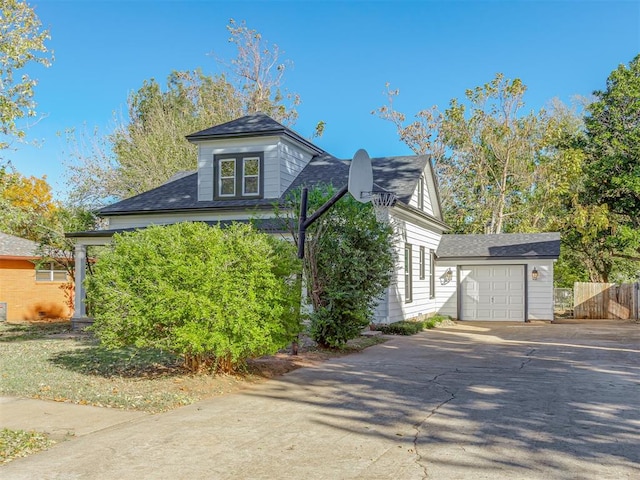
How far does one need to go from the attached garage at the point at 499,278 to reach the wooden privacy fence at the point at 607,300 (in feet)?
10.9

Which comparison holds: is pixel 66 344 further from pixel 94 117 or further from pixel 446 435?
pixel 94 117

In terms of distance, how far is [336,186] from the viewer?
17.4 meters

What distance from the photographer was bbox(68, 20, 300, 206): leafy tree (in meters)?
32.2

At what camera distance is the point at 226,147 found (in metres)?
18.6

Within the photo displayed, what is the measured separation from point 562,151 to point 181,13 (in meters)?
18.8

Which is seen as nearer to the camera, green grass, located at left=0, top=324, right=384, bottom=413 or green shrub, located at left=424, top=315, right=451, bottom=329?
green grass, located at left=0, top=324, right=384, bottom=413

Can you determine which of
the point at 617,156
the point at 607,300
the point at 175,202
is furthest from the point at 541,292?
the point at 175,202

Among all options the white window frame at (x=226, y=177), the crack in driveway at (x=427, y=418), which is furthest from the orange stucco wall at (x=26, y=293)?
the crack in driveway at (x=427, y=418)

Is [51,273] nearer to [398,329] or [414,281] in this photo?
[414,281]

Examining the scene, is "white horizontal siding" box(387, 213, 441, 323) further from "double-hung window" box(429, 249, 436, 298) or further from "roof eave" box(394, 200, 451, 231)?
"roof eave" box(394, 200, 451, 231)

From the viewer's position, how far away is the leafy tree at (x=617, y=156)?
2488cm

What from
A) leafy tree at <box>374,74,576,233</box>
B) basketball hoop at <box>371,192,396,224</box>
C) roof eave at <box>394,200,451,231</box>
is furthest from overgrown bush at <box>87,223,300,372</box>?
leafy tree at <box>374,74,576,233</box>

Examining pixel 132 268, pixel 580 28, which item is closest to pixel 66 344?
pixel 132 268

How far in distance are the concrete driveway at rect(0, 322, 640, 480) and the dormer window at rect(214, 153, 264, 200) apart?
900 cm
